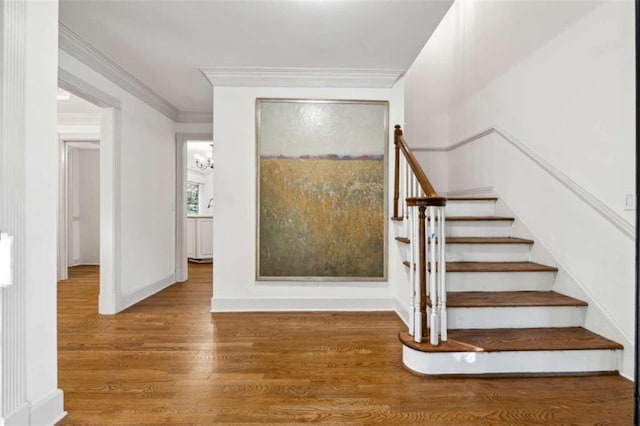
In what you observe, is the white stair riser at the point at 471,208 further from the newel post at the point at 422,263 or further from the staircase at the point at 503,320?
the newel post at the point at 422,263

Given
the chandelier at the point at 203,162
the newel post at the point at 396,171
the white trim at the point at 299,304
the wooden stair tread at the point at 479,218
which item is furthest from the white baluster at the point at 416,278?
the chandelier at the point at 203,162

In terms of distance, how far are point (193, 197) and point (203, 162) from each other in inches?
49.7

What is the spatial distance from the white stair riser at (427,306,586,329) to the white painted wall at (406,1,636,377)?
123 millimetres

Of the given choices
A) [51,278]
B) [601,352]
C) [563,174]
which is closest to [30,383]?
[51,278]

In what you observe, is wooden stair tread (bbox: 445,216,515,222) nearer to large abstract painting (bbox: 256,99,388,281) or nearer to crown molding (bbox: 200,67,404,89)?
large abstract painting (bbox: 256,99,388,281)

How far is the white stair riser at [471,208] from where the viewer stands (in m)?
3.44

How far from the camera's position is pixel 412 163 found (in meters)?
2.84

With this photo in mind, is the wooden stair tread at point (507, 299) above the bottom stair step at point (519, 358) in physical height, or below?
above

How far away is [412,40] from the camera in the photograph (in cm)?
282

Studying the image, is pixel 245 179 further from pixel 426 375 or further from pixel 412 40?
pixel 426 375

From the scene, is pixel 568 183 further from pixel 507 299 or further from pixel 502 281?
pixel 507 299

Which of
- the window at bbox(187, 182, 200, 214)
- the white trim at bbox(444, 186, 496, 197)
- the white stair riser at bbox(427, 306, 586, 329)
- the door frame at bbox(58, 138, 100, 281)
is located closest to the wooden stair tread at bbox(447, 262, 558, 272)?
the white stair riser at bbox(427, 306, 586, 329)

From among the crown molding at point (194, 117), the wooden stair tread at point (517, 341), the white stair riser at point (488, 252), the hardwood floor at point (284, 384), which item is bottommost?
the hardwood floor at point (284, 384)

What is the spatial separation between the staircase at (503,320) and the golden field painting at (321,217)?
568mm
